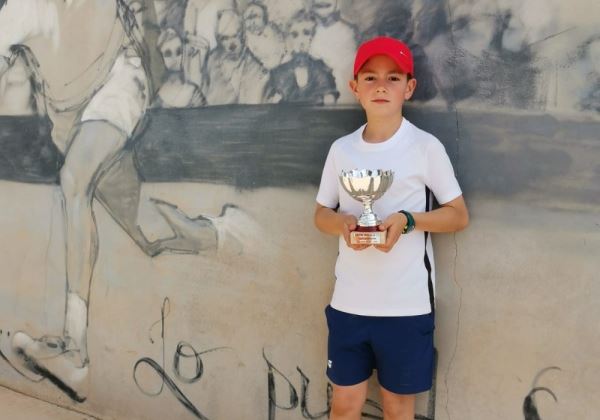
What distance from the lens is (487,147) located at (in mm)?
2402

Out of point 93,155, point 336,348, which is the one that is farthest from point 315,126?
point 93,155

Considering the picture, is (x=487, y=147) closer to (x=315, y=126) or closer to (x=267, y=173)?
(x=315, y=126)

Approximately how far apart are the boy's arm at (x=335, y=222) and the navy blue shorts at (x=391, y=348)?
300 millimetres

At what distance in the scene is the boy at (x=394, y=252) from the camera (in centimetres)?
232

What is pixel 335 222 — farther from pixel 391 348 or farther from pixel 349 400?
pixel 349 400

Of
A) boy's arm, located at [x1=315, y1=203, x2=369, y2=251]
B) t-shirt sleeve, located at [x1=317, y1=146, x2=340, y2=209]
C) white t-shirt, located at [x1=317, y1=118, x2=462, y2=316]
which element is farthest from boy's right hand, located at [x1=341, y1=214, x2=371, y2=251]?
t-shirt sleeve, located at [x1=317, y1=146, x2=340, y2=209]

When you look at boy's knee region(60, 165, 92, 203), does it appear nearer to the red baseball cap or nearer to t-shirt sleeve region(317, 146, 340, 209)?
t-shirt sleeve region(317, 146, 340, 209)

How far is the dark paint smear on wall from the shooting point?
2271mm

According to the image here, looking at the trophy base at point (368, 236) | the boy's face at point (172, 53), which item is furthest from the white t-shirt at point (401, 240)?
the boy's face at point (172, 53)

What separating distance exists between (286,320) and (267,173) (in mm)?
648

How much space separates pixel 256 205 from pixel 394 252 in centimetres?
82

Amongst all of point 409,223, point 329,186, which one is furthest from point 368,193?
point 329,186

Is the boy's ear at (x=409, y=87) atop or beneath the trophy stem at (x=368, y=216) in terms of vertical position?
Result: atop

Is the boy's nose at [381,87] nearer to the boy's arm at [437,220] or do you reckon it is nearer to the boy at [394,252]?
the boy at [394,252]
